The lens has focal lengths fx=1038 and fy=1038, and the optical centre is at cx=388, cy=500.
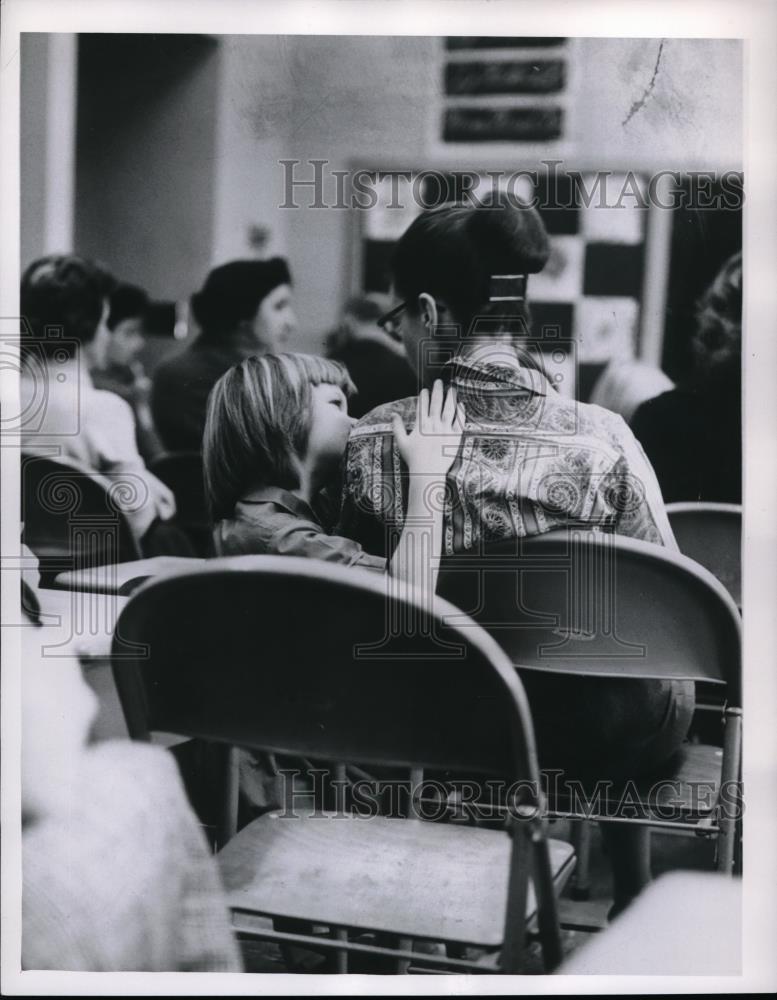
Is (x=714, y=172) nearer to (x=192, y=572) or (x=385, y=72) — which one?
(x=385, y=72)

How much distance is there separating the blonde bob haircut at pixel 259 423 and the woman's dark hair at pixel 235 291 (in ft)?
0.28

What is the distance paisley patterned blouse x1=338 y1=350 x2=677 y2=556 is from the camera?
76.1 inches

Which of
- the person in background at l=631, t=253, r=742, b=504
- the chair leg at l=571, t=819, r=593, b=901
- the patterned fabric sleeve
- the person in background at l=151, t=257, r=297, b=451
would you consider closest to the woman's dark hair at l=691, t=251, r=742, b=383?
the person in background at l=631, t=253, r=742, b=504

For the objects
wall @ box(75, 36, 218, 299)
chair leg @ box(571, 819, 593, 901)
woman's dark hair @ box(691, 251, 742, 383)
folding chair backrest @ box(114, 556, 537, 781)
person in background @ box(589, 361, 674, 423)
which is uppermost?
wall @ box(75, 36, 218, 299)

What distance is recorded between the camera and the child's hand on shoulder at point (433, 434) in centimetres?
195

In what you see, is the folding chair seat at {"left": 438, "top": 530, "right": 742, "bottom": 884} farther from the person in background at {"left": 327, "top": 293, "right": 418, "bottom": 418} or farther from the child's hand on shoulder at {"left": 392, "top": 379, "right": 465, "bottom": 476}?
the person in background at {"left": 327, "top": 293, "right": 418, "bottom": 418}

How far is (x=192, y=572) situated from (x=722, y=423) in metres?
1.04

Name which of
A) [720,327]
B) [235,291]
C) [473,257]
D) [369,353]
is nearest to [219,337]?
[235,291]

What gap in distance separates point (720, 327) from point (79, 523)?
1.27 m

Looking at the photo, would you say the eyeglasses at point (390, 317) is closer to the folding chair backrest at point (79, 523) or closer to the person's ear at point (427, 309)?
the person's ear at point (427, 309)

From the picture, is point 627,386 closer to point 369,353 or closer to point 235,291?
point 369,353

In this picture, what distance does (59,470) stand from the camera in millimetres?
1982

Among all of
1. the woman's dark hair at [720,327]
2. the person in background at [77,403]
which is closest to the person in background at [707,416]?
the woman's dark hair at [720,327]

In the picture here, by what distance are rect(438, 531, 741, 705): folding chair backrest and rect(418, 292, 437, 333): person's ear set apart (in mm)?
442
